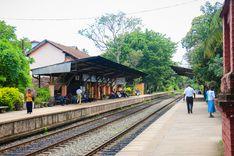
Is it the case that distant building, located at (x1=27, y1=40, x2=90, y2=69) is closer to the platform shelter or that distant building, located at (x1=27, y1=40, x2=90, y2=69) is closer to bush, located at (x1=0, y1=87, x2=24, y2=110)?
the platform shelter

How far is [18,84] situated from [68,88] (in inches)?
290

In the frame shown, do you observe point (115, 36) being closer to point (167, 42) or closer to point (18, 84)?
point (167, 42)

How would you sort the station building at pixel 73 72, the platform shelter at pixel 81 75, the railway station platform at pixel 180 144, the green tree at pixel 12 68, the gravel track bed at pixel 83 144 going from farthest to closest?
1. the station building at pixel 73 72
2. the platform shelter at pixel 81 75
3. the green tree at pixel 12 68
4. the gravel track bed at pixel 83 144
5. the railway station platform at pixel 180 144

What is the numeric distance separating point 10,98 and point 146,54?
1562 inches

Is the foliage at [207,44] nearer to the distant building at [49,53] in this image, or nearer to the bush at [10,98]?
the bush at [10,98]

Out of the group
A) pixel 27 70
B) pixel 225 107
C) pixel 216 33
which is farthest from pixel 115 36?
pixel 225 107

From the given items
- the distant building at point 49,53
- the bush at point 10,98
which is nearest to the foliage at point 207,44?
the bush at point 10,98

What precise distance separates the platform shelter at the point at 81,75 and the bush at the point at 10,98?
4.70m

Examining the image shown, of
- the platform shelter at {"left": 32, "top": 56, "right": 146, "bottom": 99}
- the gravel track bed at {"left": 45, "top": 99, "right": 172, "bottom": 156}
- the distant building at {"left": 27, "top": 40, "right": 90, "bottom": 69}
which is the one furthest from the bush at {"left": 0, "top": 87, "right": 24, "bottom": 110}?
the distant building at {"left": 27, "top": 40, "right": 90, "bottom": 69}

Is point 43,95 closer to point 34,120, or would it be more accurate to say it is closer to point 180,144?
point 34,120

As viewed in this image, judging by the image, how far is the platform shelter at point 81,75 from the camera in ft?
89.6

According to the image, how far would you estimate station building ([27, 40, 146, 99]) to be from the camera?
90.9 ft

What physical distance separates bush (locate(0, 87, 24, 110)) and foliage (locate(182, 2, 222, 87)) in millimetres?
11553

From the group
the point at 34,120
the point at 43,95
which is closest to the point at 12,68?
the point at 43,95
